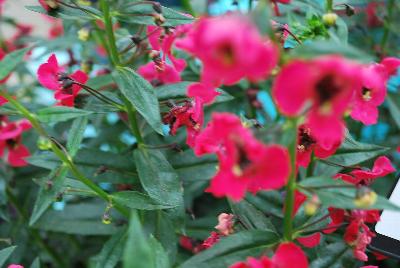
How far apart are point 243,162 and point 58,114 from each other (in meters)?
0.38

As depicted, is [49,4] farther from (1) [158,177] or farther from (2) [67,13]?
(1) [158,177]

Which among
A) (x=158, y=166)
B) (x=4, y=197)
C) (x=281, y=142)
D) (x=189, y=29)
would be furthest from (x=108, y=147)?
(x=281, y=142)

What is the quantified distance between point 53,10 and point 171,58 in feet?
0.68

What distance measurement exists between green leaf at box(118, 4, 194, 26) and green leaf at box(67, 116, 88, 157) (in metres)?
0.18

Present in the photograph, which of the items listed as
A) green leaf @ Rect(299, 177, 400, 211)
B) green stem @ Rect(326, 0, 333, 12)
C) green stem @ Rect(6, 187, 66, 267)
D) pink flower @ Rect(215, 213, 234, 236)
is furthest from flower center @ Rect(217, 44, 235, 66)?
green stem @ Rect(6, 187, 66, 267)

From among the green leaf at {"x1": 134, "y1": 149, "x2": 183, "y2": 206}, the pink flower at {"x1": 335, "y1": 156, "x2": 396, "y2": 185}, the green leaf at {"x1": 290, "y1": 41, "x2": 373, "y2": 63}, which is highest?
the green leaf at {"x1": 290, "y1": 41, "x2": 373, "y2": 63}

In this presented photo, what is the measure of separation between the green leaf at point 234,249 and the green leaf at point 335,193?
12 centimetres

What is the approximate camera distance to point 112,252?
0.91 metres

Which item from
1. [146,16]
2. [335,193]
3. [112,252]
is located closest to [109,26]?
[146,16]

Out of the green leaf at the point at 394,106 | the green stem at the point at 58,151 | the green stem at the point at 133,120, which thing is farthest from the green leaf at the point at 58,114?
the green leaf at the point at 394,106

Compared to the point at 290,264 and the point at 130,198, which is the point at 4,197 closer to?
the point at 130,198

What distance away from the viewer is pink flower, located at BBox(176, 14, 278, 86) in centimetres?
46

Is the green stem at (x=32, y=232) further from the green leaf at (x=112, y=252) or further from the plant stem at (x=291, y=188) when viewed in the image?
the plant stem at (x=291, y=188)

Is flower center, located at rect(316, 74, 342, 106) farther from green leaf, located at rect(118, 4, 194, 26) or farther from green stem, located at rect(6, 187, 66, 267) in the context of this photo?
green stem, located at rect(6, 187, 66, 267)
